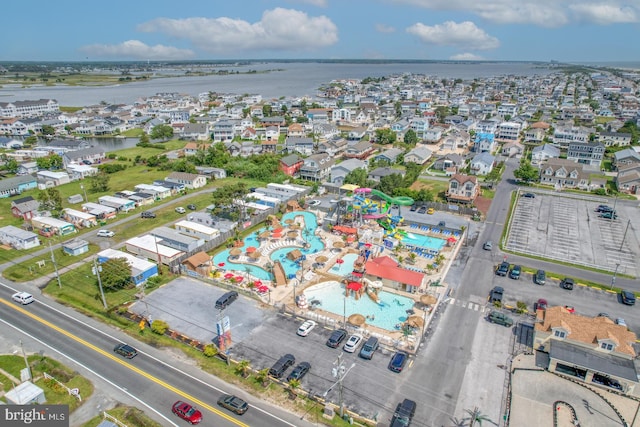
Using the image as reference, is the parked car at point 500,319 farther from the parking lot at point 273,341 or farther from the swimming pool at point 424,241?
the swimming pool at point 424,241

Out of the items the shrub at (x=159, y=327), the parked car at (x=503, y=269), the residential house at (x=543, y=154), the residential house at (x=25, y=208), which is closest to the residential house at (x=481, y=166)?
the residential house at (x=543, y=154)

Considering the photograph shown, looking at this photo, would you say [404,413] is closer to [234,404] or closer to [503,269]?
[234,404]

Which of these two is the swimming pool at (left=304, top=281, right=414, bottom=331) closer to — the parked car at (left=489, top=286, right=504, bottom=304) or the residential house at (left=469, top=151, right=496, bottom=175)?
the parked car at (left=489, top=286, right=504, bottom=304)

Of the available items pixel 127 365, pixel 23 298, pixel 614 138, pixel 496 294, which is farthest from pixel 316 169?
pixel 614 138

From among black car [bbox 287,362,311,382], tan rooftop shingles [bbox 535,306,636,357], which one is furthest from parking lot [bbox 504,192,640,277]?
Result: black car [bbox 287,362,311,382]

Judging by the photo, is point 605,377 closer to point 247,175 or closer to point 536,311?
point 536,311

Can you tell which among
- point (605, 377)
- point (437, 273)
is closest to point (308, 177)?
point (437, 273)
